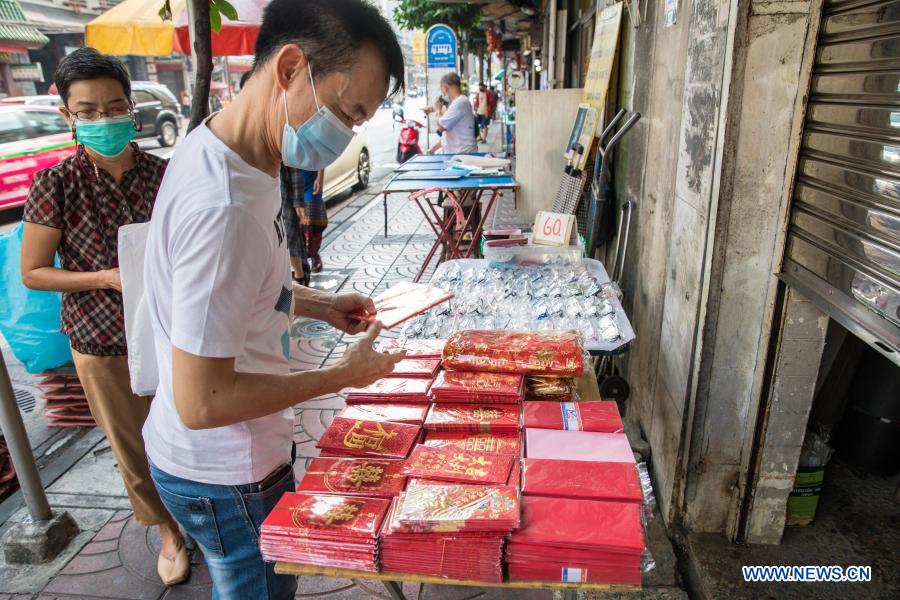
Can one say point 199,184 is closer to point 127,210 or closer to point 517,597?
point 127,210

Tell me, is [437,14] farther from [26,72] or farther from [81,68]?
[26,72]

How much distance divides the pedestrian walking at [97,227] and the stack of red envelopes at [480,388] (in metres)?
1.30

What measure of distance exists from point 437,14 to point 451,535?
618 inches

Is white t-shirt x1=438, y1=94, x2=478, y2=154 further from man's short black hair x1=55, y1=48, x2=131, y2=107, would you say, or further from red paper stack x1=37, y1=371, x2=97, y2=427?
man's short black hair x1=55, y1=48, x2=131, y2=107

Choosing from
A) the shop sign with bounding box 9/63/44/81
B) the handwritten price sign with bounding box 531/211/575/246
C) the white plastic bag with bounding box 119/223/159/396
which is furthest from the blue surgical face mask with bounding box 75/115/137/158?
the shop sign with bounding box 9/63/44/81

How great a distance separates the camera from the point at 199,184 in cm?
117

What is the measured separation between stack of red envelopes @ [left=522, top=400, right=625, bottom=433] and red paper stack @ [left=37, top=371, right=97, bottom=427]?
3.25 metres

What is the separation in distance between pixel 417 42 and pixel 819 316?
28331 millimetres

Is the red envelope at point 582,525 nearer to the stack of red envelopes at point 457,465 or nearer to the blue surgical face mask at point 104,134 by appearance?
the stack of red envelopes at point 457,465

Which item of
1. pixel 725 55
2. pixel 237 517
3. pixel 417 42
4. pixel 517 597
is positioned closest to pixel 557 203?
pixel 725 55

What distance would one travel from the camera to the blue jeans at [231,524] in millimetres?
1452

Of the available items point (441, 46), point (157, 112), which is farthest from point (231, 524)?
point (157, 112)

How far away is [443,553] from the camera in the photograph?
4.64 feet

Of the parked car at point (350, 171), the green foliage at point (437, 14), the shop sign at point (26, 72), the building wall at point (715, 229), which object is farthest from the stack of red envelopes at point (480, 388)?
the shop sign at point (26, 72)
